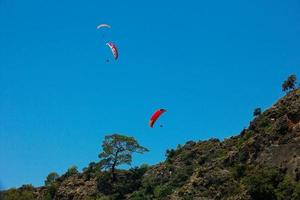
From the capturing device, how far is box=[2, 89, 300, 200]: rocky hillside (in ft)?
233

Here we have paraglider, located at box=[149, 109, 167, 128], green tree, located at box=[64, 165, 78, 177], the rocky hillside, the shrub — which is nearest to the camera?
the shrub

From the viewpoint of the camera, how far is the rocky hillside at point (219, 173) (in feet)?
233

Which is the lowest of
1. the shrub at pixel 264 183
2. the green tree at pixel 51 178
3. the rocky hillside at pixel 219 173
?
the shrub at pixel 264 183

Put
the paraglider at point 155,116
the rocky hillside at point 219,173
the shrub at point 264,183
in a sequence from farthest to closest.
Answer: the paraglider at point 155,116 < the rocky hillside at point 219,173 < the shrub at point 264,183

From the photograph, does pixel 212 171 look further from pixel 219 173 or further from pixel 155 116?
pixel 155 116

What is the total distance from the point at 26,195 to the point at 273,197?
217 ft

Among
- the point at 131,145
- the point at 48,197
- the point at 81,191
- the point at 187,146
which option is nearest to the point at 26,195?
the point at 48,197

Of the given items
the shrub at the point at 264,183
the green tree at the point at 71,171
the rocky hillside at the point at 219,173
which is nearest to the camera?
the shrub at the point at 264,183

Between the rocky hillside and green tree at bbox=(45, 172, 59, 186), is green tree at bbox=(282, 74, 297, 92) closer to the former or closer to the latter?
the rocky hillside

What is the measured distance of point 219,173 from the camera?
8512 cm

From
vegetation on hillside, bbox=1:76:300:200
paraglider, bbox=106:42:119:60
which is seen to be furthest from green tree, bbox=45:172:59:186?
paraglider, bbox=106:42:119:60

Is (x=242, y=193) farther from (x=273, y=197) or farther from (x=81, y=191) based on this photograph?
(x=81, y=191)

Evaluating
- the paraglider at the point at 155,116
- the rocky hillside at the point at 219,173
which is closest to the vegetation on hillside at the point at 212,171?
the rocky hillside at the point at 219,173

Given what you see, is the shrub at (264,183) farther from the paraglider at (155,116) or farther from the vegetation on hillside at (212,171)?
the paraglider at (155,116)
